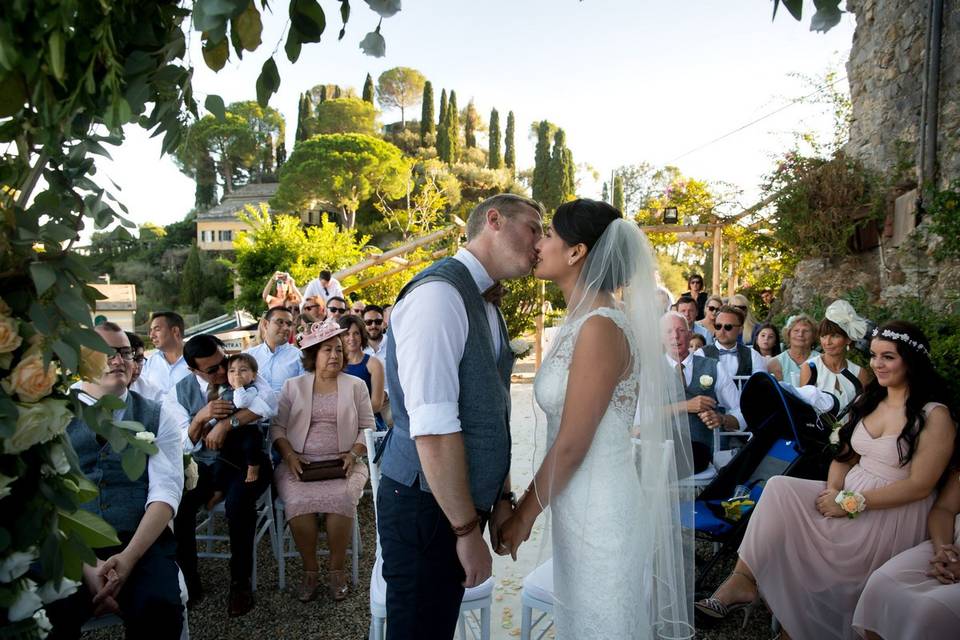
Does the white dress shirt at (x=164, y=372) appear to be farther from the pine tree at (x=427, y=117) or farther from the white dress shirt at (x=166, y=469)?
the pine tree at (x=427, y=117)

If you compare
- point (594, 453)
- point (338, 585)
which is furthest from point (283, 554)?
point (594, 453)

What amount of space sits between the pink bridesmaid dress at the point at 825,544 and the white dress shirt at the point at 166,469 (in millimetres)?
2865

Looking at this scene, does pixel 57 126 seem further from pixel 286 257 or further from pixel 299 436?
pixel 286 257

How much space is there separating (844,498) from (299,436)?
3.22 m

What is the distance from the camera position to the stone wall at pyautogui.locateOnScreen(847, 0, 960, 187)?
6543 millimetres

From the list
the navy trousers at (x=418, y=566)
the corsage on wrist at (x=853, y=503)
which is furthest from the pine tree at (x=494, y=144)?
the navy trousers at (x=418, y=566)

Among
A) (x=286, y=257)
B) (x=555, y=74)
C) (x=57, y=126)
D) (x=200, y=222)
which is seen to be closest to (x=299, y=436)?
(x=57, y=126)

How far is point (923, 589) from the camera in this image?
2641 mm

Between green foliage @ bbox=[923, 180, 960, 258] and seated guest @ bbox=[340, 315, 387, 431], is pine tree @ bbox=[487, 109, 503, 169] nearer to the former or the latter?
green foliage @ bbox=[923, 180, 960, 258]

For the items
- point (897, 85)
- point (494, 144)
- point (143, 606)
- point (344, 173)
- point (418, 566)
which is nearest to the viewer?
point (418, 566)

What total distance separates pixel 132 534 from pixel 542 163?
43.6 m

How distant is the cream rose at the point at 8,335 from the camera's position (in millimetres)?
1118

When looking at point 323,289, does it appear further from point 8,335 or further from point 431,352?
point 8,335

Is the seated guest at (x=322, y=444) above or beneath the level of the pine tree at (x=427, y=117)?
beneath
